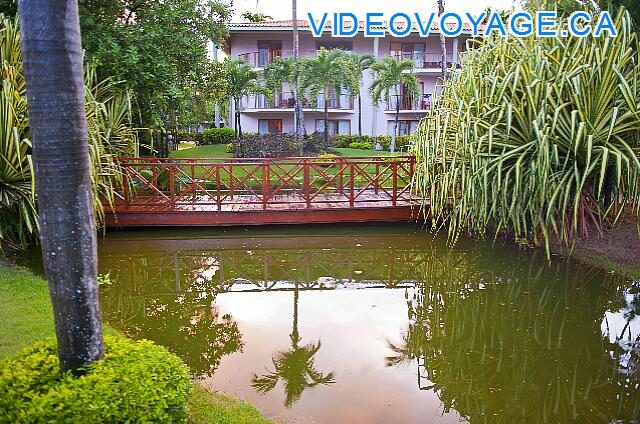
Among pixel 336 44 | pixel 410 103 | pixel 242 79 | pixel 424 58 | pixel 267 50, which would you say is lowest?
pixel 410 103

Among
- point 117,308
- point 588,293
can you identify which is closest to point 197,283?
point 117,308

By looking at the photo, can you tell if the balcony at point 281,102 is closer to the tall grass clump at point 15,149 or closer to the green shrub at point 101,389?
the tall grass clump at point 15,149

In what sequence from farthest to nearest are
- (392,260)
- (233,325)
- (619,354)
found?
(392,260) → (233,325) → (619,354)

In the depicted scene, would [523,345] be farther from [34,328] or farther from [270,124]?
[270,124]

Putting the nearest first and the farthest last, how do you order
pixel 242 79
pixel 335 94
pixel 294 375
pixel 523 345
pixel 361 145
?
pixel 294 375 < pixel 523 345 < pixel 242 79 < pixel 361 145 < pixel 335 94

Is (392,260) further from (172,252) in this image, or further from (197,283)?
(172,252)

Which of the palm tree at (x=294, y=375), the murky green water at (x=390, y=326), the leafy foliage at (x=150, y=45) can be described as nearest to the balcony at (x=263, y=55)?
the leafy foliage at (x=150, y=45)

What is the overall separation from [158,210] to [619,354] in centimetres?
786

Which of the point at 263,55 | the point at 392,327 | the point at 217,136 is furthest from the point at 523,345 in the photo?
the point at 217,136

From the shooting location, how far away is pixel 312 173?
16.8 metres

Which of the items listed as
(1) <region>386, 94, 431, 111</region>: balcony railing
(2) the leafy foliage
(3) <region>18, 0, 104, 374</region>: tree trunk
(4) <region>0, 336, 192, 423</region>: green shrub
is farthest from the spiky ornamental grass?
(1) <region>386, 94, 431, 111</region>: balcony railing

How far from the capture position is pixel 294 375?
458 centimetres

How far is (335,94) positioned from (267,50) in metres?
3.83

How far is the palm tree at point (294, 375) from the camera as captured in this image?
433 centimetres
